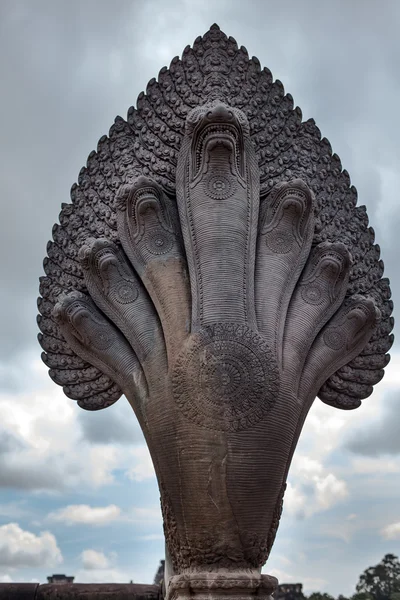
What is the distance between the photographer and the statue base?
6547mm

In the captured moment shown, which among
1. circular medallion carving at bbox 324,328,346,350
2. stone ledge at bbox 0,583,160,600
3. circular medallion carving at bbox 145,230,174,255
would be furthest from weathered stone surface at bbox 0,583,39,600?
circular medallion carving at bbox 324,328,346,350

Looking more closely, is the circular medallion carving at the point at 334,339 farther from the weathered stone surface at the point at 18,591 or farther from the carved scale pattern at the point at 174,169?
the weathered stone surface at the point at 18,591

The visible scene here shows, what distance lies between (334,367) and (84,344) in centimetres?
266

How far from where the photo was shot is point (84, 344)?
25.7 ft

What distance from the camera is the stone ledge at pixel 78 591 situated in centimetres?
838

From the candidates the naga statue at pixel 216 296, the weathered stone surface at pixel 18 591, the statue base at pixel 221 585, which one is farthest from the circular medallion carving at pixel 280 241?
the weathered stone surface at pixel 18 591

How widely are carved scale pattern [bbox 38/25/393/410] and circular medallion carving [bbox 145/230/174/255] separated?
0.52 m

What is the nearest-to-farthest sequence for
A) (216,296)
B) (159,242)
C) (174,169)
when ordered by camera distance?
(216,296) → (159,242) → (174,169)

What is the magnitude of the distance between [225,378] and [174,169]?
98.9 inches

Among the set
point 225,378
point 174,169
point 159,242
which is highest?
point 174,169

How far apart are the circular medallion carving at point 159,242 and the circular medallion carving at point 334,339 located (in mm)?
1882

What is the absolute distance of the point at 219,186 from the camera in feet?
24.8

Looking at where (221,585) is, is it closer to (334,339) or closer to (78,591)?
(78,591)

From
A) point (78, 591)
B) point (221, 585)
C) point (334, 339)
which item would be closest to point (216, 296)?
point (334, 339)
